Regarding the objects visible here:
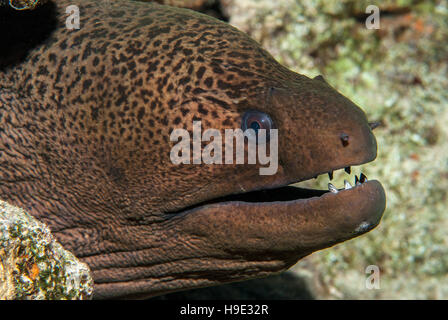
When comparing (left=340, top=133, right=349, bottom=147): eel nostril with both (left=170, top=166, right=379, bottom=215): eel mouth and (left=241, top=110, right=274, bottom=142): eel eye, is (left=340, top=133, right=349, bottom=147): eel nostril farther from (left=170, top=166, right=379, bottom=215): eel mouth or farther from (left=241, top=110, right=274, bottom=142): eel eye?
(left=241, top=110, right=274, bottom=142): eel eye

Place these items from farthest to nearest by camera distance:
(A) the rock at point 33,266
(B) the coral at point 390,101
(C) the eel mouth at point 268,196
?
(B) the coral at point 390,101 < (C) the eel mouth at point 268,196 < (A) the rock at point 33,266

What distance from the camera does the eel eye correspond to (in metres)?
2.24

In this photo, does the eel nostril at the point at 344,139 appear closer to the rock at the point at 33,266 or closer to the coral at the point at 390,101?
the rock at the point at 33,266

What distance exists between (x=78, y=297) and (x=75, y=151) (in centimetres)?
88

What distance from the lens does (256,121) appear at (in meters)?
2.25

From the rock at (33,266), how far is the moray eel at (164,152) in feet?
1.73

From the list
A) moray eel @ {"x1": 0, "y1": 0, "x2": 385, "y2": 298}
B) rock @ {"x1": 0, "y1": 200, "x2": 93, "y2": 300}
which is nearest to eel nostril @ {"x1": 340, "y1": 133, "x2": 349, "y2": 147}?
moray eel @ {"x1": 0, "y1": 0, "x2": 385, "y2": 298}

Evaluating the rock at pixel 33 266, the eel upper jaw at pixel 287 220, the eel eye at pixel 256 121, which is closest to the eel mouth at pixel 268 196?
the eel upper jaw at pixel 287 220

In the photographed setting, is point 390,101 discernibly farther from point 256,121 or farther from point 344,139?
point 256,121

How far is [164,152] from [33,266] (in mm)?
857

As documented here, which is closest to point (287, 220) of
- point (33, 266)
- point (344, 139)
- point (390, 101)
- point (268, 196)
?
point (268, 196)

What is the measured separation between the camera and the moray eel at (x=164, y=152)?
2.22 meters
